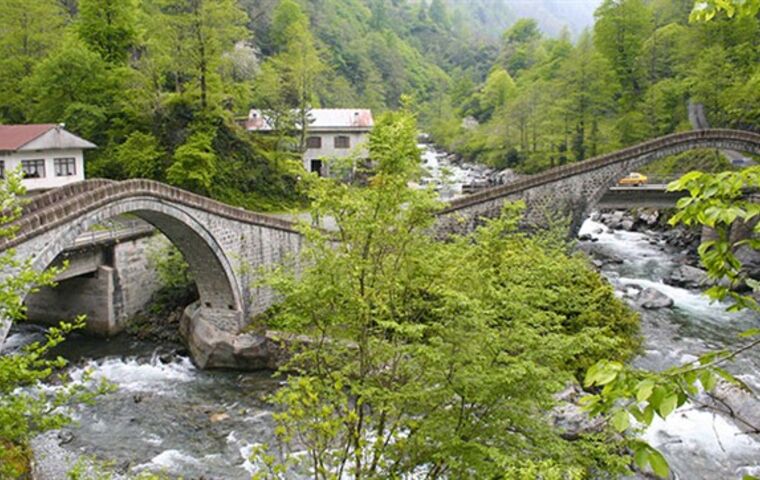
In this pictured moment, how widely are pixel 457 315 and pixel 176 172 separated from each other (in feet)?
83.9

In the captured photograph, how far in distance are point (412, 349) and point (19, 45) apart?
42.6m

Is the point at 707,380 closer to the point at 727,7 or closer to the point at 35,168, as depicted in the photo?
the point at 727,7

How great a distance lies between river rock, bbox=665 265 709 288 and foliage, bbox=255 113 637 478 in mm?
20507

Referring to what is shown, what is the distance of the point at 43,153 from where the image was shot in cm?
3259

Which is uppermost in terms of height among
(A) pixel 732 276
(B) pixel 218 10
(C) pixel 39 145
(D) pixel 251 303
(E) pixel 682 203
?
(B) pixel 218 10

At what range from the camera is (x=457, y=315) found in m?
8.88

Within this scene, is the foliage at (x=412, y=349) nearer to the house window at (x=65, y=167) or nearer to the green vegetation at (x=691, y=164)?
the house window at (x=65, y=167)

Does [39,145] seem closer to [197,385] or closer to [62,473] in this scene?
[197,385]

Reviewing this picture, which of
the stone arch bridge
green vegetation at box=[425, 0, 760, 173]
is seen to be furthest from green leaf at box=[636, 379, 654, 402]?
green vegetation at box=[425, 0, 760, 173]

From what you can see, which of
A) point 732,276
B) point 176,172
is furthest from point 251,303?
point 732,276

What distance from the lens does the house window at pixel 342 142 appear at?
46.2m

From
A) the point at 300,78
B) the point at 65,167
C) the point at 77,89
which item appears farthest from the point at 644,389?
the point at 300,78

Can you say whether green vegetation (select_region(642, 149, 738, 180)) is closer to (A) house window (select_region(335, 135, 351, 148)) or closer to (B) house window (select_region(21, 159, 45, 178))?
(A) house window (select_region(335, 135, 351, 148))

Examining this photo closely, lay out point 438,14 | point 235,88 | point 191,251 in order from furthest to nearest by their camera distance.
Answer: point 438,14 → point 235,88 → point 191,251
